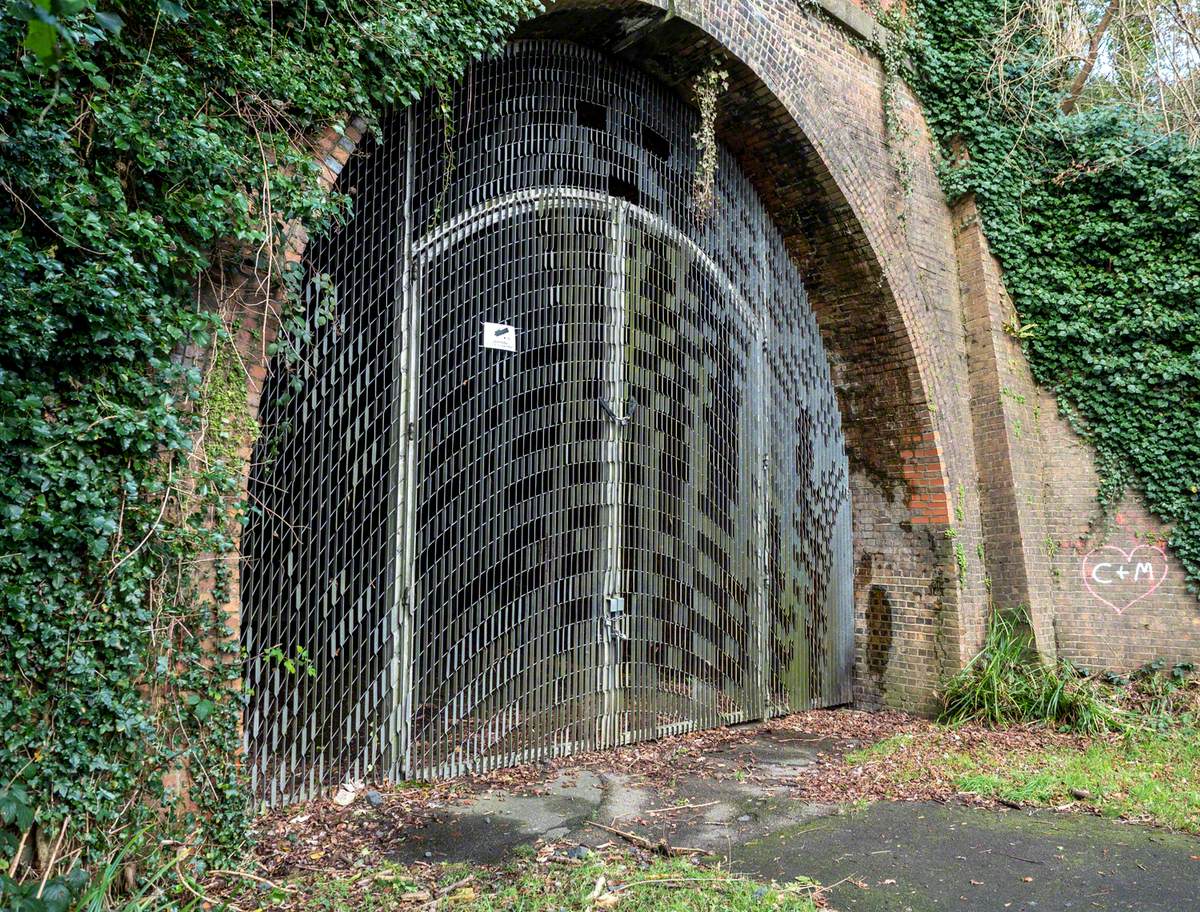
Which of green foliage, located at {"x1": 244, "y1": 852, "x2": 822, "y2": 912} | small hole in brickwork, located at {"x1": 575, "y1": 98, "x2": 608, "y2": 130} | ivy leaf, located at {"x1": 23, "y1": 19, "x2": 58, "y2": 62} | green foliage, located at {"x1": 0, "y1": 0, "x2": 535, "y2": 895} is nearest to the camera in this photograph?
ivy leaf, located at {"x1": 23, "y1": 19, "x2": 58, "y2": 62}

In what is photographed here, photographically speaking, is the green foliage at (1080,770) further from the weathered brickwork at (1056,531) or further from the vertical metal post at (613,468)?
the vertical metal post at (613,468)

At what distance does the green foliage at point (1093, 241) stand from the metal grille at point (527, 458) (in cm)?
282

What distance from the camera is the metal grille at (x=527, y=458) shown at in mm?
4770

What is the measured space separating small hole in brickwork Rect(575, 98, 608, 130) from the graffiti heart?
6.63 metres

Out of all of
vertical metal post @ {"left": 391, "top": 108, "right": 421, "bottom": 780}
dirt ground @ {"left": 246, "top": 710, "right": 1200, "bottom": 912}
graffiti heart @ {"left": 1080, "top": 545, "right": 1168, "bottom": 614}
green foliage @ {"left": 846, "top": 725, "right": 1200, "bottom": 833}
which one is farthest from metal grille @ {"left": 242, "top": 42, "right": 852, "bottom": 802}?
graffiti heart @ {"left": 1080, "top": 545, "right": 1168, "bottom": 614}

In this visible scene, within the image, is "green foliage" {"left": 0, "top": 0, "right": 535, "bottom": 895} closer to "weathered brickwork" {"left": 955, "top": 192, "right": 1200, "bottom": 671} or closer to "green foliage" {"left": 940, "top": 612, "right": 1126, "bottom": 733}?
"green foliage" {"left": 940, "top": 612, "right": 1126, "bottom": 733}

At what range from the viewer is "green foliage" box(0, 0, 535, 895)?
3.08 m

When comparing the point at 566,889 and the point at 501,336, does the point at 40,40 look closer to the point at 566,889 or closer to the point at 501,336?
the point at 566,889

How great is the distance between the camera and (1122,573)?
8.38 meters

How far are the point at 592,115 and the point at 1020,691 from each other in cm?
646

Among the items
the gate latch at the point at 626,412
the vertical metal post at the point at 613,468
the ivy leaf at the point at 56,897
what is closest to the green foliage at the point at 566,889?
the ivy leaf at the point at 56,897

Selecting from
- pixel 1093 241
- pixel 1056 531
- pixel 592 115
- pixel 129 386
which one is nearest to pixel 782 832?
pixel 129 386

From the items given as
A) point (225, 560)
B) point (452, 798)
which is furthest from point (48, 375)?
point (452, 798)

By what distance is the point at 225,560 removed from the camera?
3.77m
